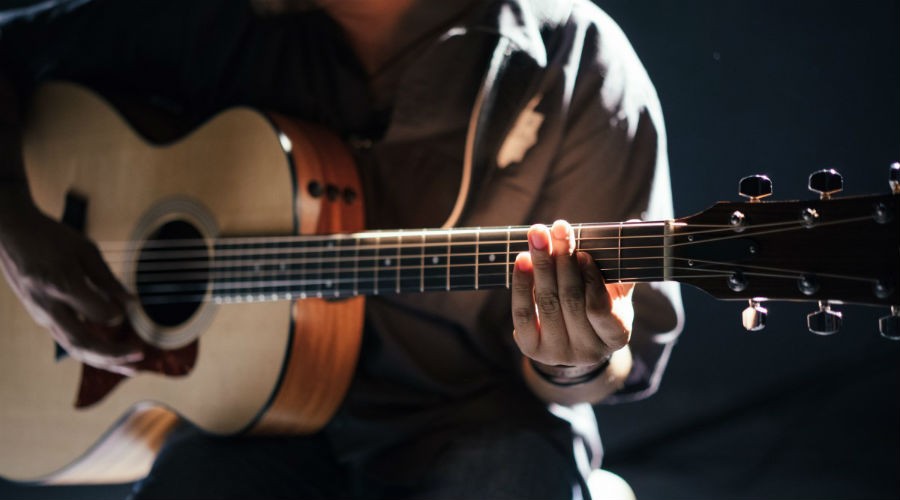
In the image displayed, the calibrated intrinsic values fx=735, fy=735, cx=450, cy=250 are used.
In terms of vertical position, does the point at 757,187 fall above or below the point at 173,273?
above

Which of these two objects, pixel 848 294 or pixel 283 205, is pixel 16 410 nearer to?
pixel 283 205

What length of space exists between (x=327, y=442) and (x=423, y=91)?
579 millimetres

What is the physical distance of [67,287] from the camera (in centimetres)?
113

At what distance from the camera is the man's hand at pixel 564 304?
0.79 m

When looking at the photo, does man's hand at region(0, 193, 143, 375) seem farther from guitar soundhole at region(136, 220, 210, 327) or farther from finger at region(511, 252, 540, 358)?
finger at region(511, 252, 540, 358)

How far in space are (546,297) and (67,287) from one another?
767 mm

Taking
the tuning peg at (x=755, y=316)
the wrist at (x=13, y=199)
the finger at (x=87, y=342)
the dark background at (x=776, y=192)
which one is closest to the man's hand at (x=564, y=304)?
the tuning peg at (x=755, y=316)

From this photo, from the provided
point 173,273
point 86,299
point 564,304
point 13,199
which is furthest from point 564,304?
point 13,199

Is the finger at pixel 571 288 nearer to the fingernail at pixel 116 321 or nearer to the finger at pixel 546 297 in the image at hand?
the finger at pixel 546 297

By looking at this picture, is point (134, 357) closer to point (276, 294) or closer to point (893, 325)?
point (276, 294)

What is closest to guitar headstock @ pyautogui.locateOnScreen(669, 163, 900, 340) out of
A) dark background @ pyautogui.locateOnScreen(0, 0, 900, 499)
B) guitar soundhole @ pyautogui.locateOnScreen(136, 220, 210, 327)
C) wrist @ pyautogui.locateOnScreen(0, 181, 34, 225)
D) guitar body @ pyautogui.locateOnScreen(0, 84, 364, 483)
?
dark background @ pyautogui.locateOnScreen(0, 0, 900, 499)

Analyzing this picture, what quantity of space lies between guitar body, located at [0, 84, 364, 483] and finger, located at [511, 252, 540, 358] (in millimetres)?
329

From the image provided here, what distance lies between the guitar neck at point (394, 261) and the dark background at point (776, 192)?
0.46m

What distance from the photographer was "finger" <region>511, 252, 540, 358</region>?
0.82 m
